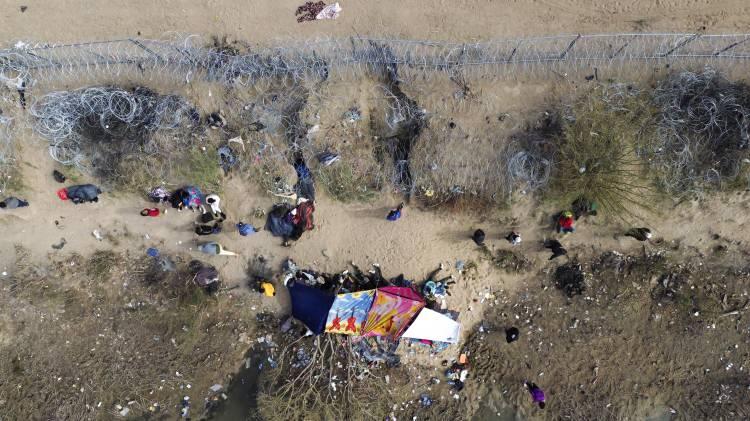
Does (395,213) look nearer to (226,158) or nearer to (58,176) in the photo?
(226,158)

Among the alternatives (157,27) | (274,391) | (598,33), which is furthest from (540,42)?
(274,391)

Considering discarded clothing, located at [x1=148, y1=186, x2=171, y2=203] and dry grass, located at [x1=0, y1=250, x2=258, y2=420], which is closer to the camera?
discarded clothing, located at [x1=148, y1=186, x2=171, y2=203]

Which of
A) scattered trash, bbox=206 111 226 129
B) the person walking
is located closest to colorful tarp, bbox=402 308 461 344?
the person walking

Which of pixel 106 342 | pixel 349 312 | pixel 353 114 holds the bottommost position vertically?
pixel 106 342

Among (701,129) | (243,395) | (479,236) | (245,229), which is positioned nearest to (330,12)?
(245,229)

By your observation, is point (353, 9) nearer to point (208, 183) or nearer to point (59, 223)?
point (208, 183)

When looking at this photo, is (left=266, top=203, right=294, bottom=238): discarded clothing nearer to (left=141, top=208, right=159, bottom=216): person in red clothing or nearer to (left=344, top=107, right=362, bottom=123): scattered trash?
(left=344, top=107, right=362, bottom=123): scattered trash

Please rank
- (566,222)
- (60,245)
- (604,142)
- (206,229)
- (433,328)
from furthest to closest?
1. (60,245)
2. (206,229)
3. (433,328)
4. (566,222)
5. (604,142)
